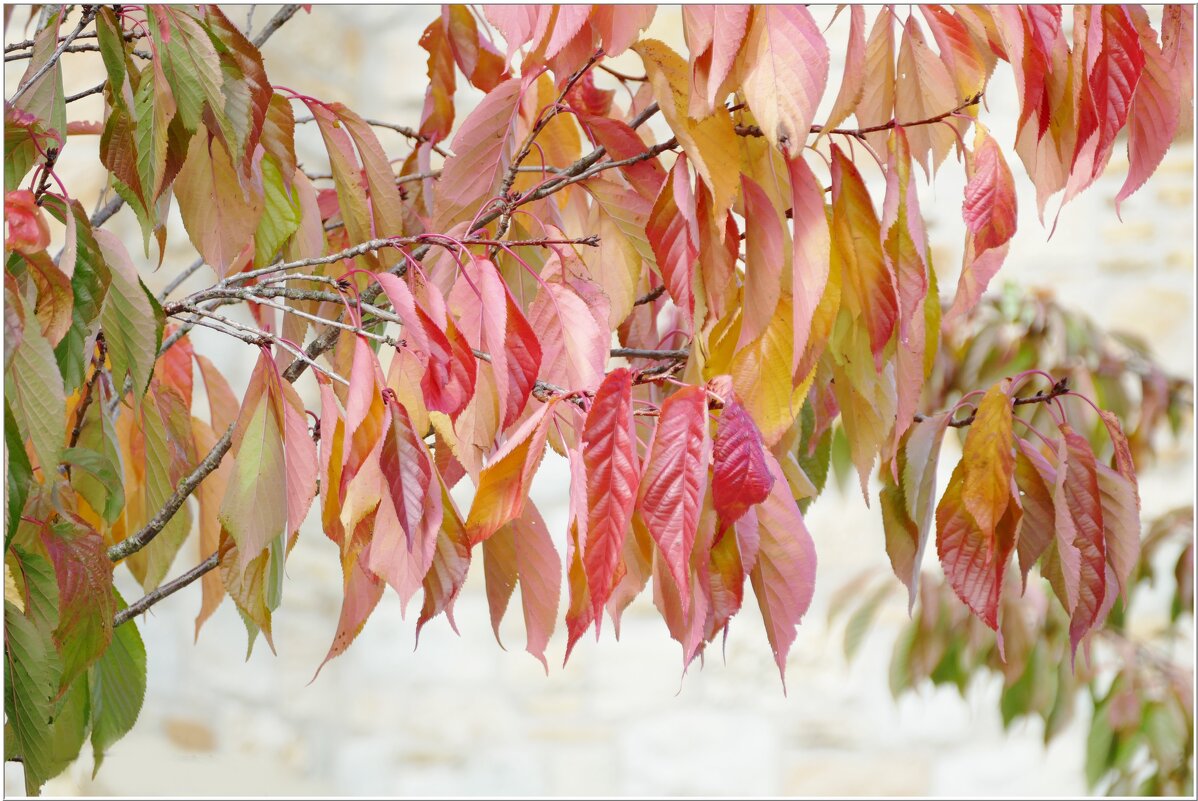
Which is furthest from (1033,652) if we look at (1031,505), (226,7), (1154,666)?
(226,7)

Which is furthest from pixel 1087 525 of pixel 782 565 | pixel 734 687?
pixel 734 687

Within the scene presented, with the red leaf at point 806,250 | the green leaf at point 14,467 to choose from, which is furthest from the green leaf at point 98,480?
the red leaf at point 806,250

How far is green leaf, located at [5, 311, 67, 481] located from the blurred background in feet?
4.71

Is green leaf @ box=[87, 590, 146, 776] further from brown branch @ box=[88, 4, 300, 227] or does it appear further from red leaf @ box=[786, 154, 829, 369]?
red leaf @ box=[786, 154, 829, 369]

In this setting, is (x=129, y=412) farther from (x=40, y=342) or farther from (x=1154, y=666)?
(x=1154, y=666)

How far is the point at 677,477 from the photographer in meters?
0.42

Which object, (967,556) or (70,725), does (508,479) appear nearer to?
(967,556)

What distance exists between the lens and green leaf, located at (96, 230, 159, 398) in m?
0.48

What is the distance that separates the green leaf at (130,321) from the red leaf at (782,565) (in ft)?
Result: 0.83

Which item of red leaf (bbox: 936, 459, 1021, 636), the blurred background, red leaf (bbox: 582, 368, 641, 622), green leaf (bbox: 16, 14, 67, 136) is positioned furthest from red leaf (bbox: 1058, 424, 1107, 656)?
the blurred background

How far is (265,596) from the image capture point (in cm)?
52

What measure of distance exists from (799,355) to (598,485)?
0.11 metres

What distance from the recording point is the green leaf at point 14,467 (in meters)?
0.41

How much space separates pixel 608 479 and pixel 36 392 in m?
0.20
